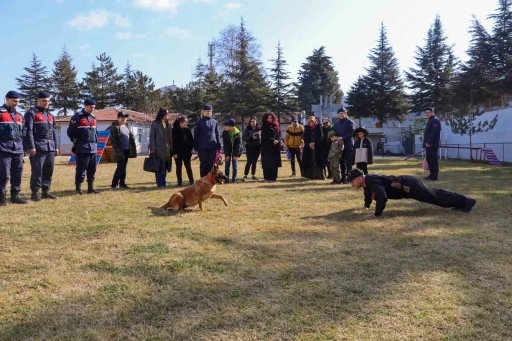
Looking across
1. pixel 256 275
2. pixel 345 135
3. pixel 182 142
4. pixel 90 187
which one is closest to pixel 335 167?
pixel 345 135

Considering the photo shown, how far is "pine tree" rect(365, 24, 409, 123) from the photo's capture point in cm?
4869

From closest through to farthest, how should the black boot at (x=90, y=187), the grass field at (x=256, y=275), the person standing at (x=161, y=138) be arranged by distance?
the grass field at (x=256, y=275), the black boot at (x=90, y=187), the person standing at (x=161, y=138)

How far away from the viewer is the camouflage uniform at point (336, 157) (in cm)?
989

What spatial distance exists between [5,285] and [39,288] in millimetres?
307

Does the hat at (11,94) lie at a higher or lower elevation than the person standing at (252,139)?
higher

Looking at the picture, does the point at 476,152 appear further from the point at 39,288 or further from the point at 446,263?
the point at 39,288

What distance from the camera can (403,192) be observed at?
602 centimetres

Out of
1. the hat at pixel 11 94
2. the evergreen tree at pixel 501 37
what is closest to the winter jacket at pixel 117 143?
the hat at pixel 11 94

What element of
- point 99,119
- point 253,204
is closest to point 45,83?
point 99,119

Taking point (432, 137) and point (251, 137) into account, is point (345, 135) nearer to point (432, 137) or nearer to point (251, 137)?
point (432, 137)

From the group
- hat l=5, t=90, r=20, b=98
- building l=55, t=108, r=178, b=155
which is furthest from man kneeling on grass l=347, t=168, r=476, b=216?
building l=55, t=108, r=178, b=155

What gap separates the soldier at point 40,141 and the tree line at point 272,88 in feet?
99.1

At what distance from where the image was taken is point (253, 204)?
7.20 meters

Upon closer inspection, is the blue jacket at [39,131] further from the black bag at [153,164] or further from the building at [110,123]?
the building at [110,123]
